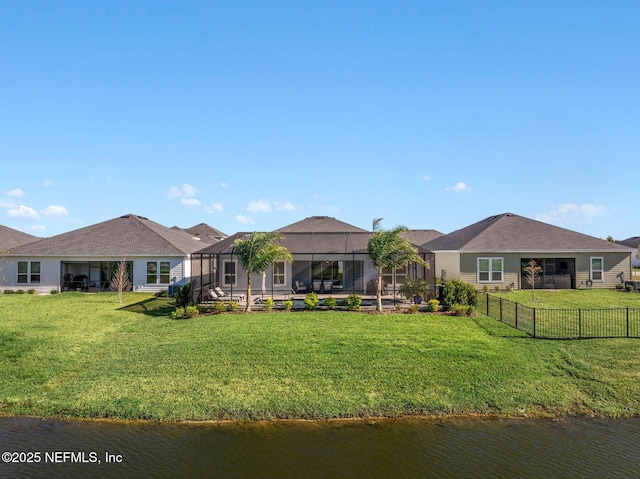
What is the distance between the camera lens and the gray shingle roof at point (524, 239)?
28297mm

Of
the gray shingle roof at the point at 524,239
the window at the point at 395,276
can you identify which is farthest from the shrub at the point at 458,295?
the gray shingle roof at the point at 524,239

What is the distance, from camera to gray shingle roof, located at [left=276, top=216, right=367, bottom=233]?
3020 centimetres

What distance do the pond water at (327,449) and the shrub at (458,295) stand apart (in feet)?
30.4

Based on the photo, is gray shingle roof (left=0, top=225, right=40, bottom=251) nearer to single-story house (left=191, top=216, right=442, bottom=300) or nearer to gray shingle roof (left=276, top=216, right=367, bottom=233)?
single-story house (left=191, top=216, right=442, bottom=300)

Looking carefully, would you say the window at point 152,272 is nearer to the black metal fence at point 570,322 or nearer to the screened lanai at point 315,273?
the screened lanai at point 315,273

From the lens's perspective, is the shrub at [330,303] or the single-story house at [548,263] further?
the single-story house at [548,263]

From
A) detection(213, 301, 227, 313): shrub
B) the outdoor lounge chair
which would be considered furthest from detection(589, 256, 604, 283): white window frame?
detection(213, 301, 227, 313): shrub

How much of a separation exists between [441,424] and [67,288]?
27479 millimetres

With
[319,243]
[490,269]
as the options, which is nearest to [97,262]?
[319,243]

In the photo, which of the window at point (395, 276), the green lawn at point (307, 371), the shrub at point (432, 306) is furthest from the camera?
the window at point (395, 276)

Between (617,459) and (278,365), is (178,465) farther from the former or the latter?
(617,459)

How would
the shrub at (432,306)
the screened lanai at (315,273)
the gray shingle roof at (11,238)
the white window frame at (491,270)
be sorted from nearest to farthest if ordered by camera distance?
the shrub at (432,306), the screened lanai at (315,273), the white window frame at (491,270), the gray shingle roof at (11,238)

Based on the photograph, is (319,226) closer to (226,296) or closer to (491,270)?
(226,296)

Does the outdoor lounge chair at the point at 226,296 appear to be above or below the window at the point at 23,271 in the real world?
below
